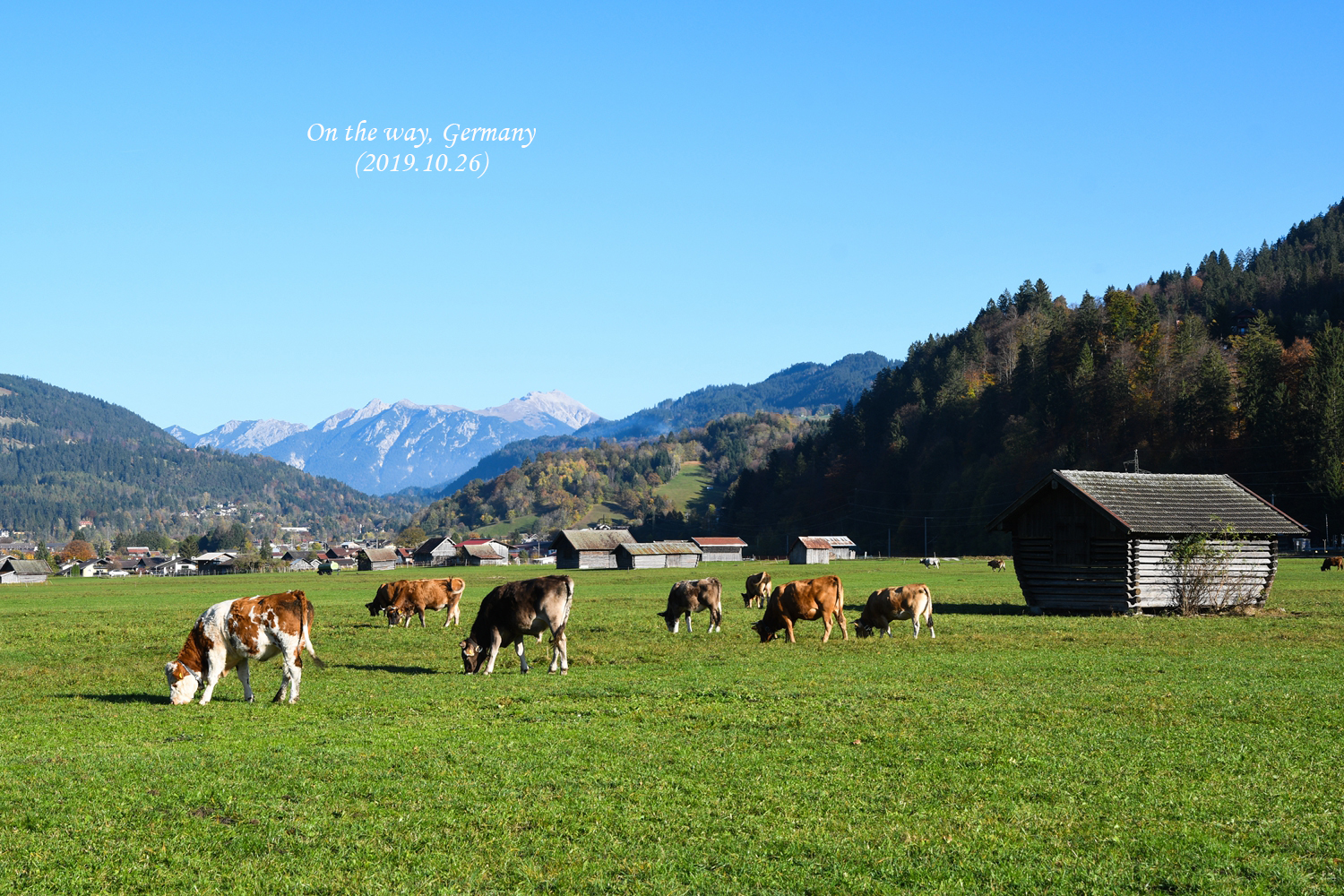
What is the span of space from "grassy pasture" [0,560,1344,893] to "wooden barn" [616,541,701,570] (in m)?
117

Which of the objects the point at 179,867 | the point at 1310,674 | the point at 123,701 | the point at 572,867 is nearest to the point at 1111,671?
the point at 1310,674

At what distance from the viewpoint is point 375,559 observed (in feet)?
564

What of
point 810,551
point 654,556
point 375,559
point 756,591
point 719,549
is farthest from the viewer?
point 719,549

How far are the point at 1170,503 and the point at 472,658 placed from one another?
2842 centimetres

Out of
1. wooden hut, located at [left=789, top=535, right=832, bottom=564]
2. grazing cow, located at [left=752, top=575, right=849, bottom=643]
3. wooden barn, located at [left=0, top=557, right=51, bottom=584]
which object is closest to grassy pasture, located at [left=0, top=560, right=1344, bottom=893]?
grazing cow, located at [left=752, top=575, right=849, bottom=643]

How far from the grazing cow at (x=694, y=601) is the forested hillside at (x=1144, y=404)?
95084 mm

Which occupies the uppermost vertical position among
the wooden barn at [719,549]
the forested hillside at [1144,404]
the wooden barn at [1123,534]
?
the forested hillside at [1144,404]

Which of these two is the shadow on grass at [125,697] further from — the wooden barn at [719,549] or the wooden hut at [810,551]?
the wooden barn at [719,549]

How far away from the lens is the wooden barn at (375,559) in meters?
171

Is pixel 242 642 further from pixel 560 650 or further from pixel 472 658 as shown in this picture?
pixel 560 650

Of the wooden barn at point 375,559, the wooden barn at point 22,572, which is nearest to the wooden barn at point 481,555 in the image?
the wooden barn at point 375,559

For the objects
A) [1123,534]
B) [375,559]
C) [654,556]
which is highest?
[1123,534]

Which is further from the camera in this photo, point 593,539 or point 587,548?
point 593,539

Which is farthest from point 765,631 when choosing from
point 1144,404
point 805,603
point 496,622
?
point 1144,404
